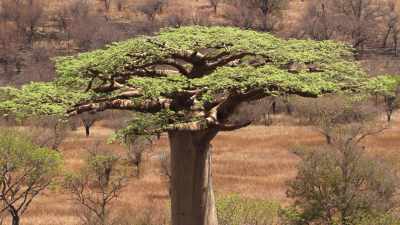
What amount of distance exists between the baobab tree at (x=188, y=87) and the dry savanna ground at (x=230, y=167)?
11.7 m

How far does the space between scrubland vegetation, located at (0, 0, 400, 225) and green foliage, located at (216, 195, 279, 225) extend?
0.20 feet

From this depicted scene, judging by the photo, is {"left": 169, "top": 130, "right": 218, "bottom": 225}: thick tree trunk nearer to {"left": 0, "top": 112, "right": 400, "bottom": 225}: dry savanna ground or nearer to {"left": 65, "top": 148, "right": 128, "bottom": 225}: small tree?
{"left": 0, "top": 112, "right": 400, "bottom": 225}: dry savanna ground

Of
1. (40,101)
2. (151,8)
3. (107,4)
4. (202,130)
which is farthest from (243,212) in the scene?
(107,4)

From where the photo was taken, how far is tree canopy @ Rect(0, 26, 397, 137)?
25.3 ft

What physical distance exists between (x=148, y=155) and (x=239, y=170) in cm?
598

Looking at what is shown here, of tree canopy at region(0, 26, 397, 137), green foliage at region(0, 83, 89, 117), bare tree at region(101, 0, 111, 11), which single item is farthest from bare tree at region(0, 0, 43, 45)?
tree canopy at region(0, 26, 397, 137)

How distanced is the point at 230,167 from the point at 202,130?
23.6m

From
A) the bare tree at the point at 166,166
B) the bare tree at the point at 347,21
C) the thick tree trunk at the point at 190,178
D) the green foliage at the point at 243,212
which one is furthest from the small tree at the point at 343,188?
the bare tree at the point at 347,21

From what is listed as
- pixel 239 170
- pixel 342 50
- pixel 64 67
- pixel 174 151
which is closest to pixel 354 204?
pixel 342 50

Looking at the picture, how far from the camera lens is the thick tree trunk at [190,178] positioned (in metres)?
8.45

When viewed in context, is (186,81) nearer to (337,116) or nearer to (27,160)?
(27,160)

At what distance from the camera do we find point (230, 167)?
31391 mm

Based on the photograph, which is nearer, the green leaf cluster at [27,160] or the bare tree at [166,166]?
the green leaf cluster at [27,160]

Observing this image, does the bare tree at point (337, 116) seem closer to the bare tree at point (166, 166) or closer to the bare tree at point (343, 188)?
the bare tree at point (166, 166)
